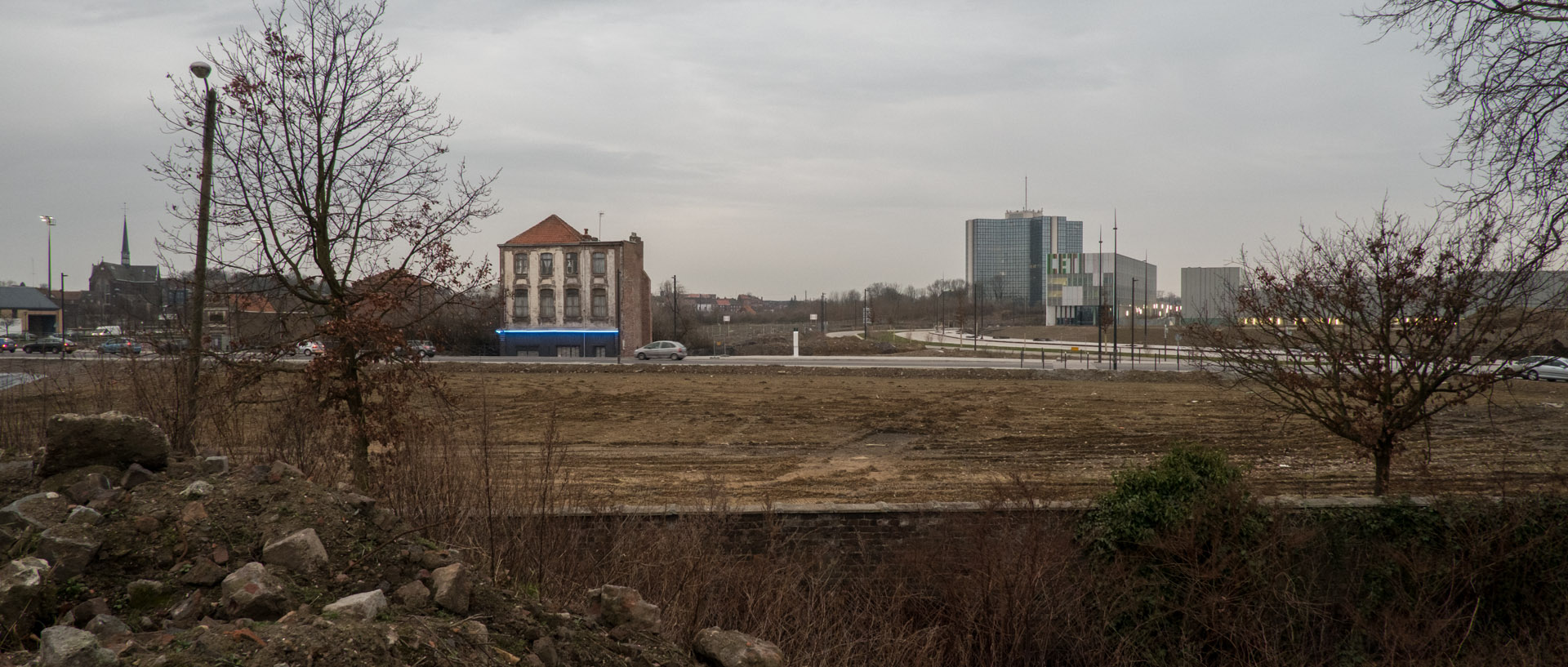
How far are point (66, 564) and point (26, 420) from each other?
7.11 metres

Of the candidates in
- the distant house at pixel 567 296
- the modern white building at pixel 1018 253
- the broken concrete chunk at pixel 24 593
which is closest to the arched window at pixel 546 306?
the distant house at pixel 567 296

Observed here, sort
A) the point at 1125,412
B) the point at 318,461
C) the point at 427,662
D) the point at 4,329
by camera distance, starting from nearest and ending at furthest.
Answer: the point at 427,662 < the point at 318,461 < the point at 1125,412 < the point at 4,329

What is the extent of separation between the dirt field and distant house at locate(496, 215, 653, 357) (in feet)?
58.1

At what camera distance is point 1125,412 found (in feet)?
83.3

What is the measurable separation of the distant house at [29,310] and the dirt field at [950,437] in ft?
210

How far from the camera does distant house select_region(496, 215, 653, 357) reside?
53.0 m

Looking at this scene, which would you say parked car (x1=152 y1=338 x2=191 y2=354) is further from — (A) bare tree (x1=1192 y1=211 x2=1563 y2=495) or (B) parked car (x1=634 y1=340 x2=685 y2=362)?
(B) parked car (x1=634 y1=340 x2=685 y2=362)

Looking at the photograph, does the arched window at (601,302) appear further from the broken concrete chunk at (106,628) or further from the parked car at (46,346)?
the broken concrete chunk at (106,628)

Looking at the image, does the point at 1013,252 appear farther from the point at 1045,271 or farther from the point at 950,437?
the point at 950,437

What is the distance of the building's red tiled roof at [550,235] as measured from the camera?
53781 millimetres

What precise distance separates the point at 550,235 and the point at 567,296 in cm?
433

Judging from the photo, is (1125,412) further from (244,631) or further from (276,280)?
(244,631)

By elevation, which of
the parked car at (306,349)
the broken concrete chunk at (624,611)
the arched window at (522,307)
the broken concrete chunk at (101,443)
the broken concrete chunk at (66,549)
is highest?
the arched window at (522,307)

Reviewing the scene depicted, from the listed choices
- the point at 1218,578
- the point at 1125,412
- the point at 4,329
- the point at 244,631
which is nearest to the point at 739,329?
the point at 4,329
